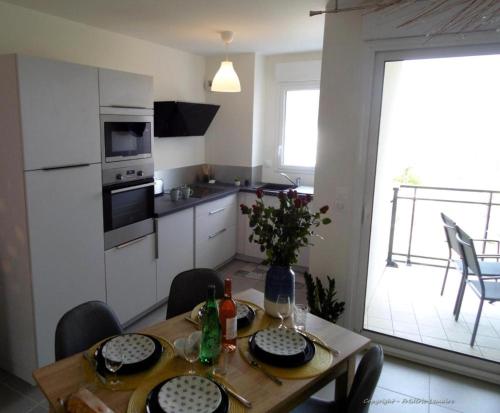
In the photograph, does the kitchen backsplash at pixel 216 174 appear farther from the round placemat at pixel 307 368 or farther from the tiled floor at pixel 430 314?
the round placemat at pixel 307 368

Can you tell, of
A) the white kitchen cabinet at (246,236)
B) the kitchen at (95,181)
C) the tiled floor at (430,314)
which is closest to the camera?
the kitchen at (95,181)

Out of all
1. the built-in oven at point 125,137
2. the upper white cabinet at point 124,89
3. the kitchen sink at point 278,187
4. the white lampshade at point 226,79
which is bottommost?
the kitchen sink at point 278,187

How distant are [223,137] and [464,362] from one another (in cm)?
330

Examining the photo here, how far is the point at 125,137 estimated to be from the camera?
292 cm

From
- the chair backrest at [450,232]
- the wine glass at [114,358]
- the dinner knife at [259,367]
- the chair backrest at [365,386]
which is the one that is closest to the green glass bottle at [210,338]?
the dinner knife at [259,367]

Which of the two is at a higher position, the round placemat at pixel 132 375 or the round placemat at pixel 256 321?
the round placemat at pixel 256 321

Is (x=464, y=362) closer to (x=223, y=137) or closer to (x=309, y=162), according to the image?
(x=309, y=162)

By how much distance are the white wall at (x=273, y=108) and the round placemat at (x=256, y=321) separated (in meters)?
2.81

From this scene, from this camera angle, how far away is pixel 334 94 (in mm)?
2779

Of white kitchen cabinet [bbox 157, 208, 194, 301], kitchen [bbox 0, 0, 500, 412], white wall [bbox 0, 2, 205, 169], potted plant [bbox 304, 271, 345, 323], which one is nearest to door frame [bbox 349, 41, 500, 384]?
kitchen [bbox 0, 0, 500, 412]

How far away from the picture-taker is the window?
447 cm

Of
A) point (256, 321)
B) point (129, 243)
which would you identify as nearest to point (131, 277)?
point (129, 243)

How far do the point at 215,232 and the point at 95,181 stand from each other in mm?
1708

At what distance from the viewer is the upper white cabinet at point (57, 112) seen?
2.21m
